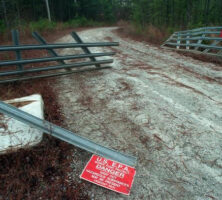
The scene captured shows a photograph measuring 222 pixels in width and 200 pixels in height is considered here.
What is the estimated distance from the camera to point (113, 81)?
4.27 metres

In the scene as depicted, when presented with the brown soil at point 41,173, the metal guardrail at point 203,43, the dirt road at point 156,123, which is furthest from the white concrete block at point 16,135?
the metal guardrail at point 203,43

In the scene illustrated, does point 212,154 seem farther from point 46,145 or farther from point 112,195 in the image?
point 46,145

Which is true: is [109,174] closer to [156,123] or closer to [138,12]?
[156,123]

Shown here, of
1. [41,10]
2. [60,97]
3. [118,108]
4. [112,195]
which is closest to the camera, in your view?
[112,195]

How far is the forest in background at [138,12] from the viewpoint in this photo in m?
14.5

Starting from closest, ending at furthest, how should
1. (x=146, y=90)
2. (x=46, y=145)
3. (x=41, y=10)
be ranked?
(x=46, y=145) → (x=146, y=90) → (x=41, y=10)

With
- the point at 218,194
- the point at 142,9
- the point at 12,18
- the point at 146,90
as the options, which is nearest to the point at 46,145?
the point at 218,194

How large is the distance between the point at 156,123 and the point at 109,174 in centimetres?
118

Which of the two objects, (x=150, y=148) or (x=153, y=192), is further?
(x=150, y=148)

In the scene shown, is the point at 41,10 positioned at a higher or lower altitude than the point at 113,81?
higher

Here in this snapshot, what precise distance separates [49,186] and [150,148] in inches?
48.3

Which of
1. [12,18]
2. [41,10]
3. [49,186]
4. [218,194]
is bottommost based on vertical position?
[218,194]

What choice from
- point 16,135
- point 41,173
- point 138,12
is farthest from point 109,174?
point 138,12

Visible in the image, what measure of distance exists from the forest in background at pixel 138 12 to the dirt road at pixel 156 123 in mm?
8059
